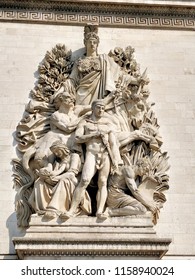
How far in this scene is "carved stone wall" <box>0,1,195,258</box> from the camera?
30.9 feet

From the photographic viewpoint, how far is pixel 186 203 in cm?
961

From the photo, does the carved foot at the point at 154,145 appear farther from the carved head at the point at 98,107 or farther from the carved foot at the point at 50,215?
the carved foot at the point at 50,215

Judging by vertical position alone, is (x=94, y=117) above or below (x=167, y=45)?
below

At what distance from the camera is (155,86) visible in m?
10.6

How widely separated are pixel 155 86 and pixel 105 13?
1717 millimetres

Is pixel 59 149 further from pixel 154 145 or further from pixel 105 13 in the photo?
pixel 105 13

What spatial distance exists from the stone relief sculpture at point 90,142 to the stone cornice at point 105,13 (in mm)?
649

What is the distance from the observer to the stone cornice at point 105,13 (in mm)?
10955

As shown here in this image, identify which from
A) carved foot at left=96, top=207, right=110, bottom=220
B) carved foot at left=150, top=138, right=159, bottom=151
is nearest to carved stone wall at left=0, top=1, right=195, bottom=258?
carved foot at left=150, top=138, right=159, bottom=151

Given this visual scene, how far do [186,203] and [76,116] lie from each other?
2234mm

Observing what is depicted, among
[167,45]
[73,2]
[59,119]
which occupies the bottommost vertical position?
[59,119]
